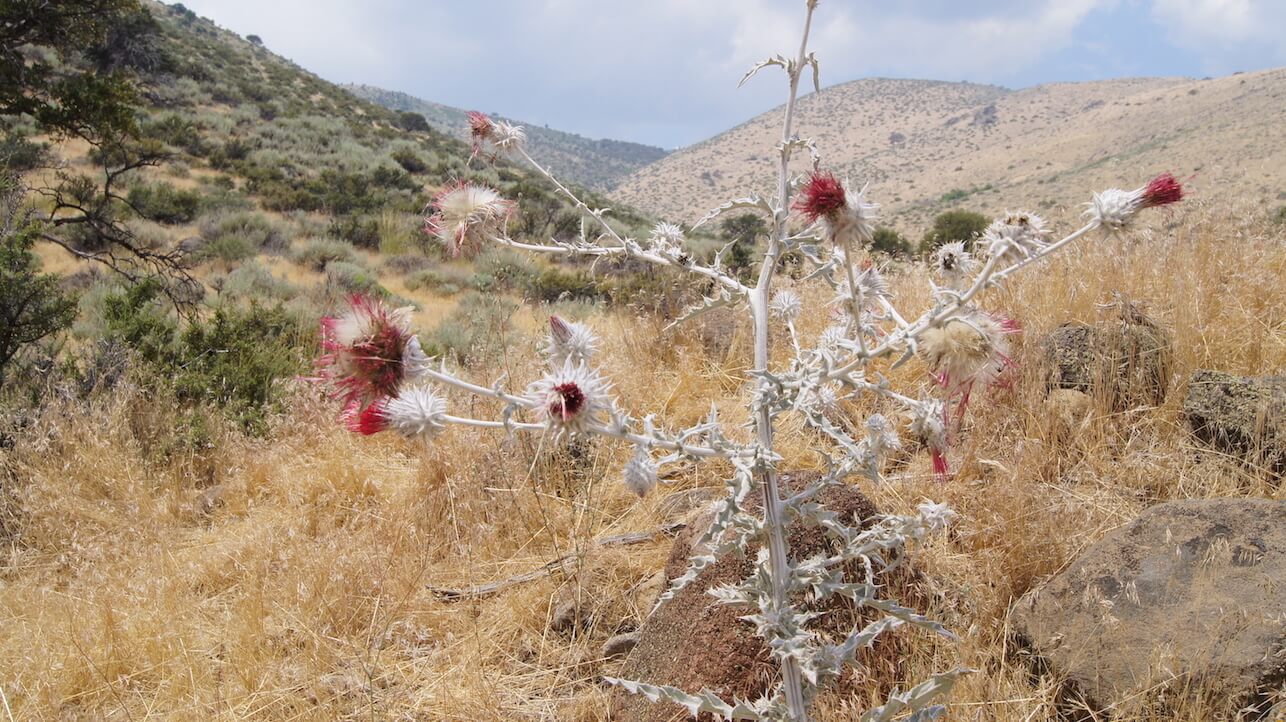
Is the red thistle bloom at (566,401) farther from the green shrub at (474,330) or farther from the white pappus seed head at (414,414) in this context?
the green shrub at (474,330)

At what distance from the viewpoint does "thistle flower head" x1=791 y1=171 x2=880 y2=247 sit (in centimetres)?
118

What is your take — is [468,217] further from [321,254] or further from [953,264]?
[321,254]

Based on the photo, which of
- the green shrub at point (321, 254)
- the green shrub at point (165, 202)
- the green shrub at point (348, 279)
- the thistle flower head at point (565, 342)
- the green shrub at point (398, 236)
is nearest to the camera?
the thistle flower head at point (565, 342)

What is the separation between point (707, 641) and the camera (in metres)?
2.04

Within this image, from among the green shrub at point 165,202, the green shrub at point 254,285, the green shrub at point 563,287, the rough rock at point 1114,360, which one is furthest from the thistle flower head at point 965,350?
the green shrub at point 165,202

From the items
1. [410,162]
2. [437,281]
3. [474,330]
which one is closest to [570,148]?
[410,162]

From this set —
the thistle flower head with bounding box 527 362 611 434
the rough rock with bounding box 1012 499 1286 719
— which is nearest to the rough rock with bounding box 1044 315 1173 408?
the rough rock with bounding box 1012 499 1286 719

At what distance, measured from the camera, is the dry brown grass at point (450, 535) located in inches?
92.8

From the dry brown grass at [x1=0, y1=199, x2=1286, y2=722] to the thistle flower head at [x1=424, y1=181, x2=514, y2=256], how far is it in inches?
55.0

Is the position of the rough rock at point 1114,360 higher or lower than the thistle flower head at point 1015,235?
lower

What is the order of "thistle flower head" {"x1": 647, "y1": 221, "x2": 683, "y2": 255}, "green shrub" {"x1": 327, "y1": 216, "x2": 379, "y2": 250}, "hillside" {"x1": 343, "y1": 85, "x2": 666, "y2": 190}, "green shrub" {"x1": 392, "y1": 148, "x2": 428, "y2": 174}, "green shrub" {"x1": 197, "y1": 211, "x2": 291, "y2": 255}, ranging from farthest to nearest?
"hillside" {"x1": 343, "y1": 85, "x2": 666, "y2": 190}, "green shrub" {"x1": 392, "y1": 148, "x2": 428, "y2": 174}, "green shrub" {"x1": 327, "y1": 216, "x2": 379, "y2": 250}, "green shrub" {"x1": 197, "y1": 211, "x2": 291, "y2": 255}, "thistle flower head" {"x1": 647, "y1": 221, "x2": 683, "y2": 255}

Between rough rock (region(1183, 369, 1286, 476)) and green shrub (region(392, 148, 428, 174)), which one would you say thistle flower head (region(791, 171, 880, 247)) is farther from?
green shrub (region(392, 148, 428, 174))

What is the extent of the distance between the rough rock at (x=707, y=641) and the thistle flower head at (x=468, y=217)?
3.52 feet

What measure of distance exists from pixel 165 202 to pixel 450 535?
1384 cm
